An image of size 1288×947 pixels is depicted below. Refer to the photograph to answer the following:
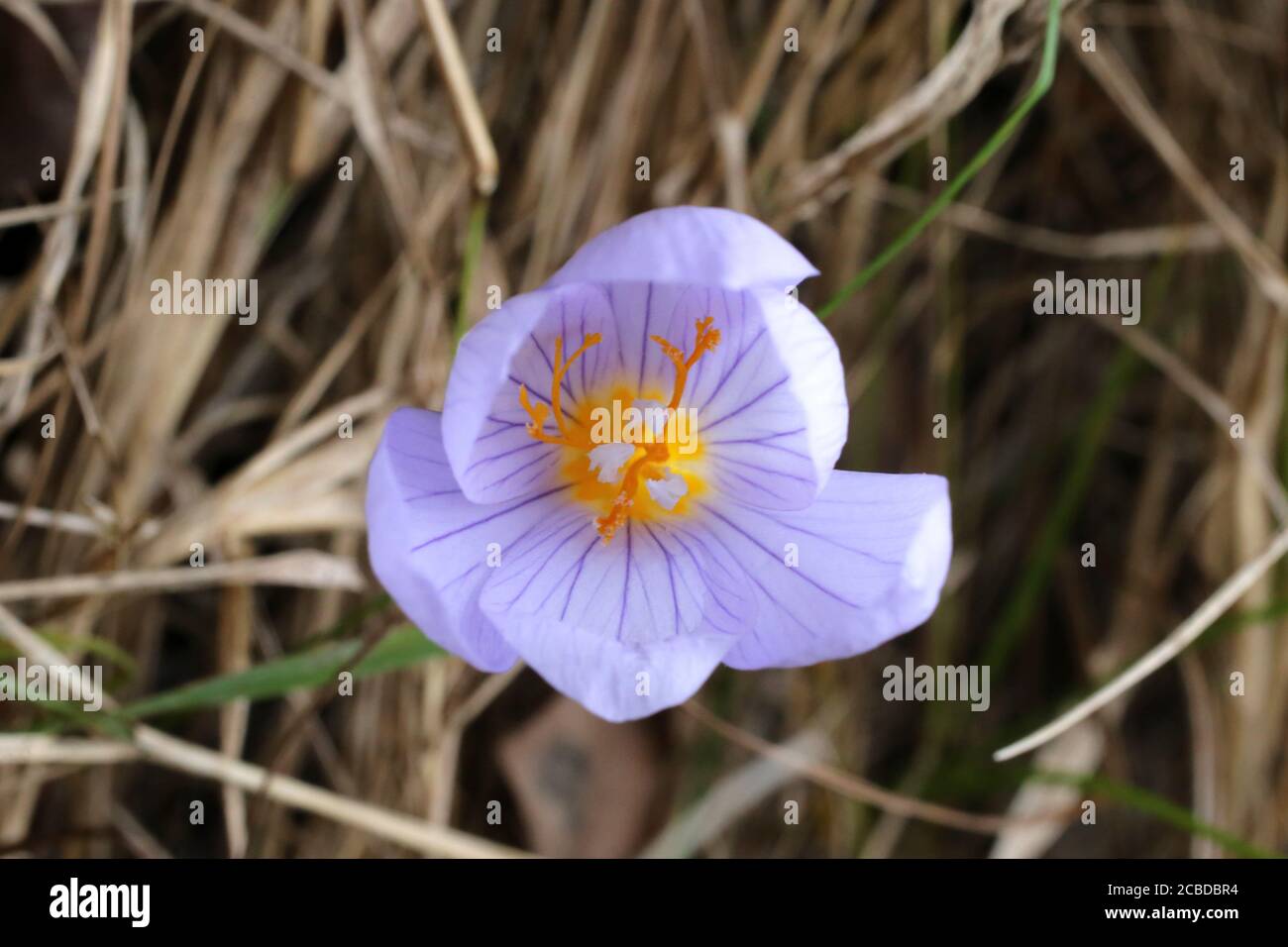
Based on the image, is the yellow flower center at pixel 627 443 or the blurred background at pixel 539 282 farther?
the blurred background at pixel 539 282

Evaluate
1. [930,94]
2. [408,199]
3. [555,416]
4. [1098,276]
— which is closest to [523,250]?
[408,199]

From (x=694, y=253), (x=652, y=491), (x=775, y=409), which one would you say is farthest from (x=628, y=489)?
(x=694, y=253)

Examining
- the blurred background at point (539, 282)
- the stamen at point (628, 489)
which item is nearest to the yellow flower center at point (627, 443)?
the stamen at point (628, 489)

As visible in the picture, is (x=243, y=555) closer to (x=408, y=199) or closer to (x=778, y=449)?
(x=408, y=199)

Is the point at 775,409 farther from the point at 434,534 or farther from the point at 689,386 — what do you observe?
the point at 434,534

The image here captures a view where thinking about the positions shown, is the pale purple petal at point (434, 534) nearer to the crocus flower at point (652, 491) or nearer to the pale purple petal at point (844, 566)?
the crocus flower at point (652, 491)

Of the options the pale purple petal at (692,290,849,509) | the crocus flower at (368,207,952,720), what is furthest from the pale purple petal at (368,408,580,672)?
the pale purple petal at (692,290,849,509)
